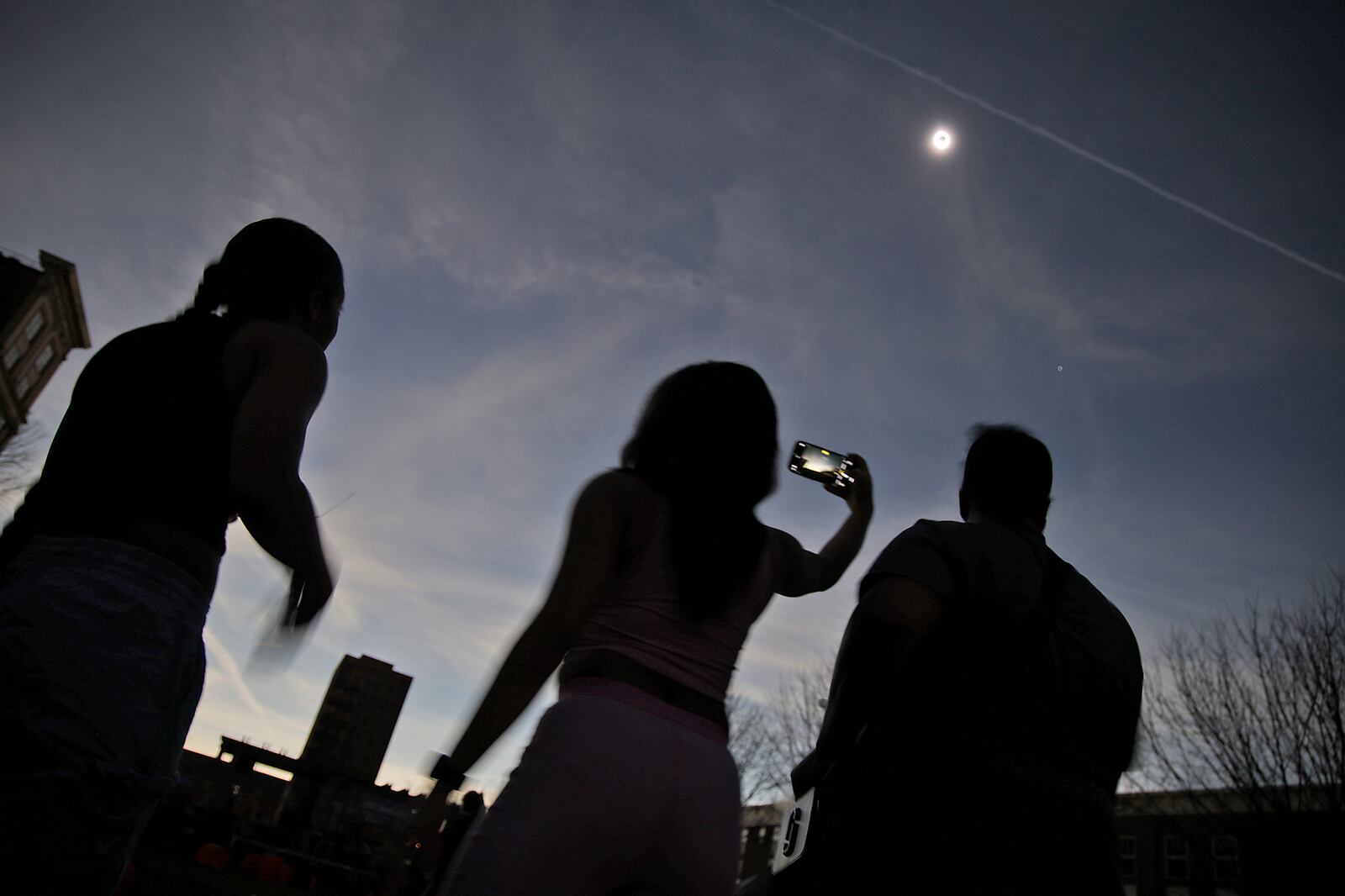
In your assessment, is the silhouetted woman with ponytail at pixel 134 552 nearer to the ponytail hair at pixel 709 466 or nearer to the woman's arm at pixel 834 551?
the ponytail hair at pixel 709 466

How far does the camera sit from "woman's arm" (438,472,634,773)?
4.88 feet

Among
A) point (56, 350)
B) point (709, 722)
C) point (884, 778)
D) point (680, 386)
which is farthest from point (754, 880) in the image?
point (56, 350)

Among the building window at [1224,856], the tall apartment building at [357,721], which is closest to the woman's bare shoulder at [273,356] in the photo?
the building window at [1224,856]

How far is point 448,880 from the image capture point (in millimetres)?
1267

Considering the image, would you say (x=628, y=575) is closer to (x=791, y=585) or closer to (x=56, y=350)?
(x=791, y=585)

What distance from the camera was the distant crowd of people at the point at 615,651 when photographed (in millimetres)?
1278

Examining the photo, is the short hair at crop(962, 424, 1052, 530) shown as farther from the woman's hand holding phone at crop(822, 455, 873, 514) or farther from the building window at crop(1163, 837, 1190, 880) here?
the building window at crop(1163, 837, 1190, 880)

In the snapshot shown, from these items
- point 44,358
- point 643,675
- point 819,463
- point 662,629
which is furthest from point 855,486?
point 44,358

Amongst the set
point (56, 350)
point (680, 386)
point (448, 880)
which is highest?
point (56, 350)

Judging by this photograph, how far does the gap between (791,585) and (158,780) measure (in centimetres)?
153

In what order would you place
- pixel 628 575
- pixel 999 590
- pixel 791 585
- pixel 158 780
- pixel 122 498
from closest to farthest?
pixel 158 780
pixel 122 498
pixel 628 575
pixel 999 590
pixel 791 585

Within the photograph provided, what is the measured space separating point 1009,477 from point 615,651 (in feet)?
5.16

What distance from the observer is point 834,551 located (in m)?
2.44

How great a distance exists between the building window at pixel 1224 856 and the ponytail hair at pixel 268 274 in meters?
34.9
